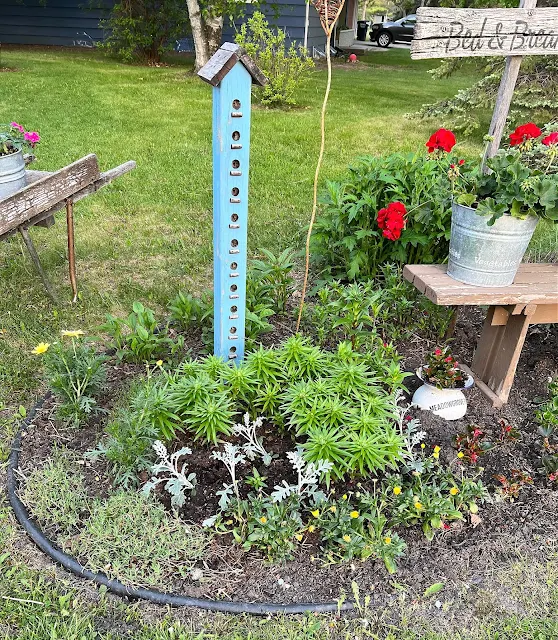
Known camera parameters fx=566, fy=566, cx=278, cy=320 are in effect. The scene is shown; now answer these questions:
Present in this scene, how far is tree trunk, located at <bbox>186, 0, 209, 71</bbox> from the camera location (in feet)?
35.4

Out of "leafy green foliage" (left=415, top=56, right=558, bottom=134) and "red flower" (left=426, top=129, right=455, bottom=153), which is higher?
"red flower" (left=426, top=129, right=455, bottom=153)

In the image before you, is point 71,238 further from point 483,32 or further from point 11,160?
point 483,32

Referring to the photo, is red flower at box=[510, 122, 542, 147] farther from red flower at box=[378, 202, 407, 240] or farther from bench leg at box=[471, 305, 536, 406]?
bench leg at box=[471, 305, 536, 406]

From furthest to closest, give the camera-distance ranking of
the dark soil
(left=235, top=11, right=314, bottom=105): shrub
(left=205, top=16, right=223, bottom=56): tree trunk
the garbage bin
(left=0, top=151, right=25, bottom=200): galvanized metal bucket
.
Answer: the garbage bin < (left=205, top=16, right=223, bottom=56): tree trunk < (left=235, top=11, right=314, bottom=105): shrub < (left=0, top=151, right=25, bottom=200): galvanized metal bucket < the dark soil

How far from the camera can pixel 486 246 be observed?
8.41 feet

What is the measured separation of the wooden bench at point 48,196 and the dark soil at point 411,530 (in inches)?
37.0

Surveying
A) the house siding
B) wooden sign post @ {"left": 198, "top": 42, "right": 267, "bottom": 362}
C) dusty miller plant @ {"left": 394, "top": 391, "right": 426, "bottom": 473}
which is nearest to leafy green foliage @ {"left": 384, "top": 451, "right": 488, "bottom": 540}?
dusty miller plant @ {"left": 394, "top": 391, "right": 426, "bottom": 473}

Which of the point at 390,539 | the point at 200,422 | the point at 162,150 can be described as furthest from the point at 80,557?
the point at 162,150

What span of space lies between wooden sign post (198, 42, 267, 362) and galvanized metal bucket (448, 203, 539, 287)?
1.01 m

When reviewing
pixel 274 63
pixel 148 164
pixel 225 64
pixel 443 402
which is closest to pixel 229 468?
pixel 443 402

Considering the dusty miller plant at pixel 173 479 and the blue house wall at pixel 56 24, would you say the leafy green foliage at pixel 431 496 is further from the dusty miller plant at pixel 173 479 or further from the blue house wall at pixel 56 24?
the blue house wall at pixel 56 24

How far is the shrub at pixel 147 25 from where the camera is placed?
13117 mm

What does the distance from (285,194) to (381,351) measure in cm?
328

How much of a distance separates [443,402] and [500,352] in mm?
448
